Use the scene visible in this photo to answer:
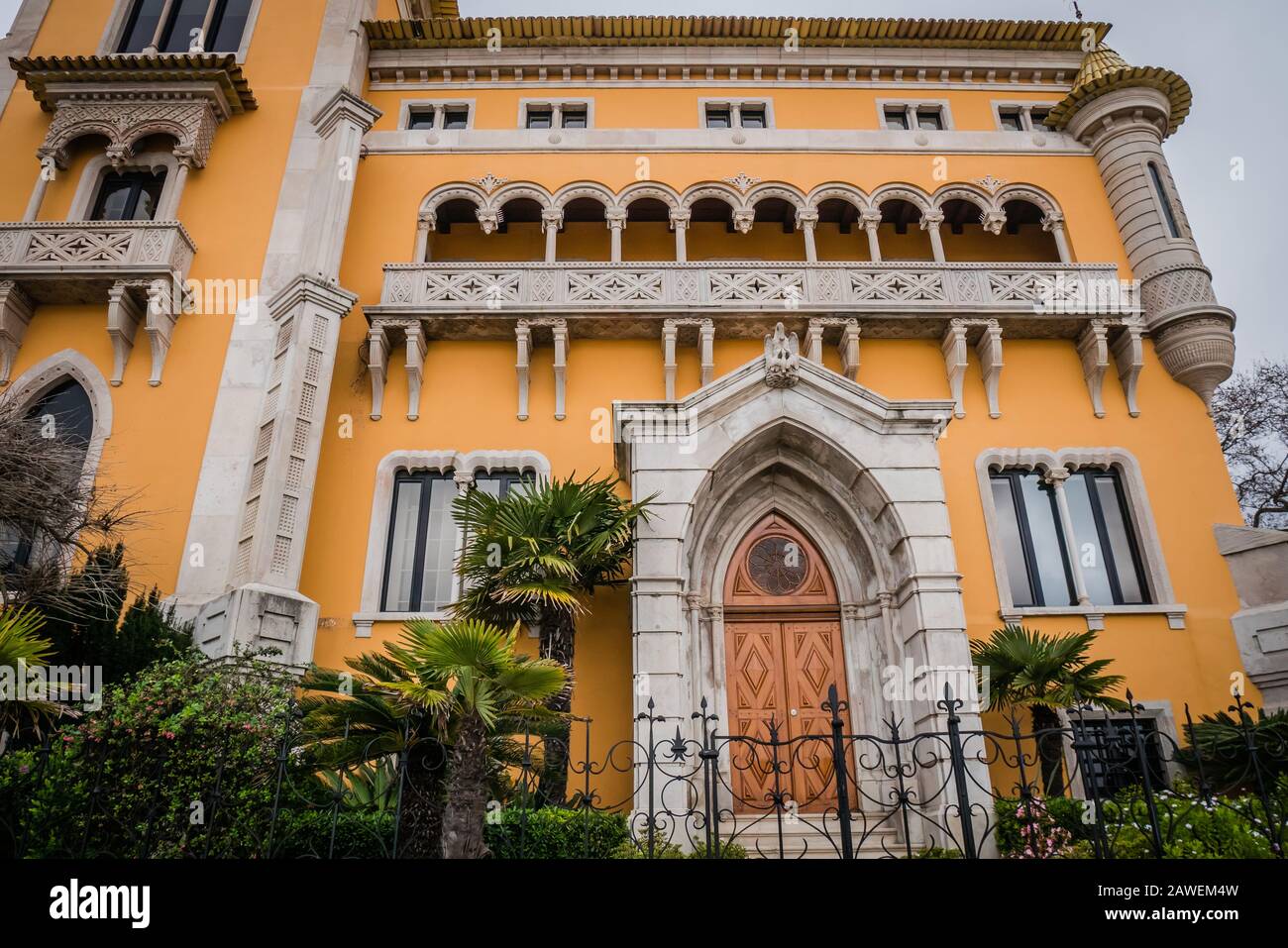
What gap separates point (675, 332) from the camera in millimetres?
14523

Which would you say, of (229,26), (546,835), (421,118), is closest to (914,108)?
(421,118)

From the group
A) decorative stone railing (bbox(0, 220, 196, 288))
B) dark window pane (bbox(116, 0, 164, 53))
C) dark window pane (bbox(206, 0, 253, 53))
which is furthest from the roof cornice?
decorative stone railing (bbox(0, 220, 196, 288))

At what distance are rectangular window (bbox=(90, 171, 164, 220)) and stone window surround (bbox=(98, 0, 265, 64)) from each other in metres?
2.99

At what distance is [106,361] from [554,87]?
10.6 m

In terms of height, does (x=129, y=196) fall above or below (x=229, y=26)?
below

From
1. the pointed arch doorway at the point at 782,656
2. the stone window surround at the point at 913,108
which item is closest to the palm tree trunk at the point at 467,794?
the pointed arch doorway at the point at 782,656

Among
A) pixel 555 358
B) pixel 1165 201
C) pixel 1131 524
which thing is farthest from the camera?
pixel 1165 201

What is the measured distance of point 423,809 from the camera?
7211mm

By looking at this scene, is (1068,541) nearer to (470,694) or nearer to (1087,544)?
(1087,544)

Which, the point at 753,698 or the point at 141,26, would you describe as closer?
the point at 753,698

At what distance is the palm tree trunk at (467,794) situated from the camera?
653cm

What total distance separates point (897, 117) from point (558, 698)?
14734 mm

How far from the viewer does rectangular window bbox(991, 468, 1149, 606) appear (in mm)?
13312
